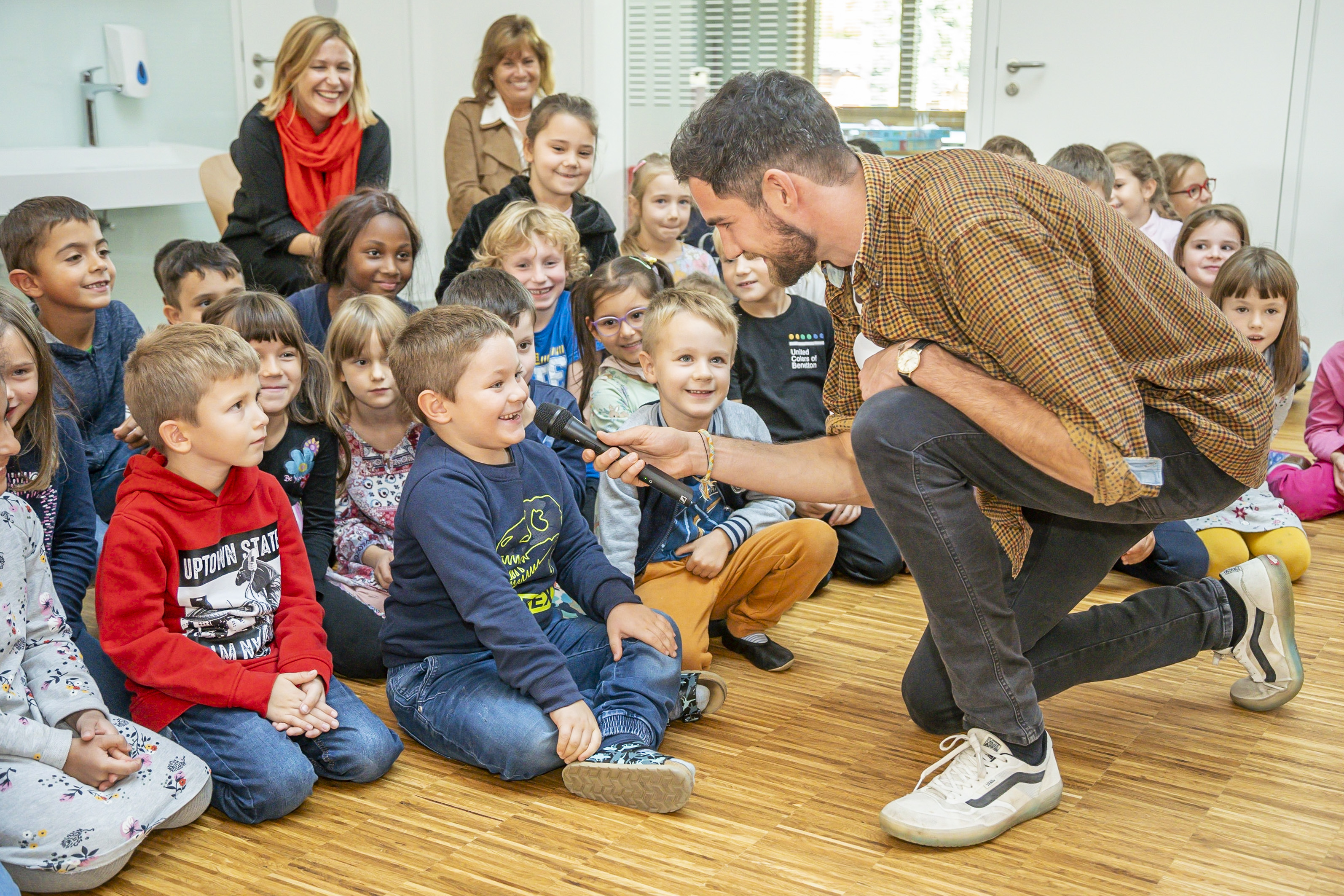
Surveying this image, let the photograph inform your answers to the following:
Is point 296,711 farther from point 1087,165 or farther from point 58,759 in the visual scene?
point 1087,165

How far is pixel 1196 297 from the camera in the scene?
145 centimetres

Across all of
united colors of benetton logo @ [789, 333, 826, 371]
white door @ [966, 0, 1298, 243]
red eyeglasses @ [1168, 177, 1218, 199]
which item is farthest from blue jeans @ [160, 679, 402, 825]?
white door @ [966, 0, 1298, 243]

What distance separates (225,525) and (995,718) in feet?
3.48

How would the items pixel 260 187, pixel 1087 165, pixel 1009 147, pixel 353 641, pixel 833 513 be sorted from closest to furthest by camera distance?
1. pixel 353 641
2. pixel 833 513
3. pixel 260 187
4. pixel 1087 165
5. pixel 1009 147

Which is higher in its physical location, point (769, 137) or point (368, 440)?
point (769, 137)

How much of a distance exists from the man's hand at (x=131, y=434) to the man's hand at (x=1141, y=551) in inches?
71.1

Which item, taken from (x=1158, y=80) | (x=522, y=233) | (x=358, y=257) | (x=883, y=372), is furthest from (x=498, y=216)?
(x=1158, y=80)

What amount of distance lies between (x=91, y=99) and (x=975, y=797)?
3.92 meters

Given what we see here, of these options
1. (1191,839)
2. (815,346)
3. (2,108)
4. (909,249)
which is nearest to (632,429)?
(909,249)

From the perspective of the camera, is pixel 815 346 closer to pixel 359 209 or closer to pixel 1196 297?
pixel 359 209

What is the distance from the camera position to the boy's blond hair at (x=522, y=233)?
2.62 meters

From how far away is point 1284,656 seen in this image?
1.76 metres

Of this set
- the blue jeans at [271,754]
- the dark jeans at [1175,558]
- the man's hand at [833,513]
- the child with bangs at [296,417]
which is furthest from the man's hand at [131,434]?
the dark jeans at [1175,558]

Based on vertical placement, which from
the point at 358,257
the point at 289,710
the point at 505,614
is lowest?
the point at 289,710
